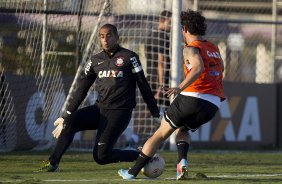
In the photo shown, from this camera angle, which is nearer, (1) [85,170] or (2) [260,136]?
(1) [85,170]

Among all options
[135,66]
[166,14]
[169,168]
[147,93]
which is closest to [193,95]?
[147,93]

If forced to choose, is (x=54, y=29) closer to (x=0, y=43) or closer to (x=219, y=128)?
(x=0, y=43)

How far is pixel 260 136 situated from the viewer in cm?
1877

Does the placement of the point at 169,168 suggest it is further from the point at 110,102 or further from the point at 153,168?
the point at 153,168

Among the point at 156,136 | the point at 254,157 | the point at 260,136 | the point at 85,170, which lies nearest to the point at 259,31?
the point at 260,136

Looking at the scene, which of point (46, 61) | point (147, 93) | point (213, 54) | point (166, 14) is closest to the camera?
point (213, 54)

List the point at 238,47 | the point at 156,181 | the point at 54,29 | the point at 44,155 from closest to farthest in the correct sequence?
1. the point at 156,181
2. the point at 44,155
3. the point at 54,29
4. the point at 238,47

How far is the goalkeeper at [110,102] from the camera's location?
1108 cm

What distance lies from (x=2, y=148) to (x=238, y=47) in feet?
20.2

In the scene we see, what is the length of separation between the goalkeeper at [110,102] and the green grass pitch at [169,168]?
1.02 feet

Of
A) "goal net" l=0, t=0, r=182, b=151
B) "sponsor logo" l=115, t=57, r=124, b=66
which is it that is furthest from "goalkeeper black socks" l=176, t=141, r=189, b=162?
"goal net" l=0, t=0, r=182, b=151

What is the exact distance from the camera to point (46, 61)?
52.8ft

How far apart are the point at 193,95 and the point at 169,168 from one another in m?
2.57

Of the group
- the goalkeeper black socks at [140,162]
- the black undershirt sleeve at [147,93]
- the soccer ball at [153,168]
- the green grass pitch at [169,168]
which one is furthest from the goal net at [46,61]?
the goalkeeper black socks at [140,162]
